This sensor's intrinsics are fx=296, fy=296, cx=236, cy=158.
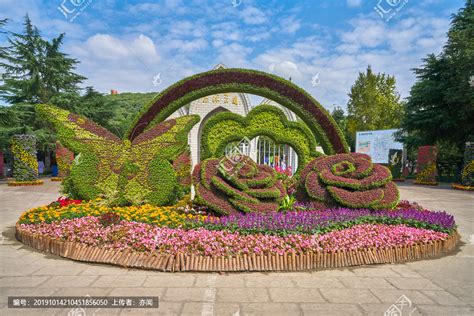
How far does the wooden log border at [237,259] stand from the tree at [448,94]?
17.2 m

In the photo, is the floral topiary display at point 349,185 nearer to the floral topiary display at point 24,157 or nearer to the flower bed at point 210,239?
the flower bed at point 210,239

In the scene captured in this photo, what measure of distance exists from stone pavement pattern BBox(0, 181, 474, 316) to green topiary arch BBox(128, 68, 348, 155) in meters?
4.15

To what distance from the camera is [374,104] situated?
89.9ft

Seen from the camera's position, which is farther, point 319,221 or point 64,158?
point 64,158

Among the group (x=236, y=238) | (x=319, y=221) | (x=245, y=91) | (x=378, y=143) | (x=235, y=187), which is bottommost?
(x=236, y=238)

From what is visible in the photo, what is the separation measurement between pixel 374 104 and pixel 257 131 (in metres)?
23.2

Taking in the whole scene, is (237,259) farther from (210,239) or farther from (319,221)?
(319,221)

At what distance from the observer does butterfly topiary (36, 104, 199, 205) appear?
22.5 feet

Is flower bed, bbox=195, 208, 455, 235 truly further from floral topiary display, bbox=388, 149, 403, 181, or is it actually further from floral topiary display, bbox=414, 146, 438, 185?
floral topiary display, bbox=388, 149, 403, 181

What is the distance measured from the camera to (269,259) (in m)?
4.49

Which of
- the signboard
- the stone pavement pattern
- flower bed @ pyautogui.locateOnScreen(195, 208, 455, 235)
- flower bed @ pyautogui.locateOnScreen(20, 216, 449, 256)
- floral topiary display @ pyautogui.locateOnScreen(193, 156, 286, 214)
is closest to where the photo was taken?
the stone pavement pattern

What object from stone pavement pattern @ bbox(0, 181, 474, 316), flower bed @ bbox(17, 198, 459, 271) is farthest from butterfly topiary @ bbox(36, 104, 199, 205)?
stone pavement pattern @ bbox(0, 181, 474, 316)

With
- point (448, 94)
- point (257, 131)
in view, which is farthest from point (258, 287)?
point (448, 94)

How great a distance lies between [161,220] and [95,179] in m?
2.57
